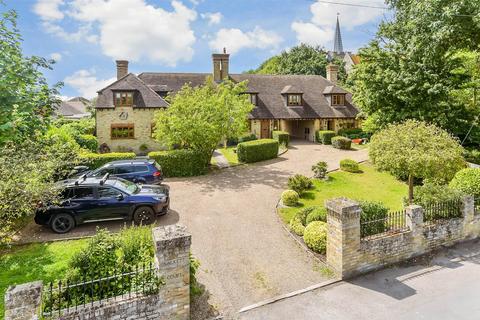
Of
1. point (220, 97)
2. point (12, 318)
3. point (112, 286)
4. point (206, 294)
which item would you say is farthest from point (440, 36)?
point (12, 318)

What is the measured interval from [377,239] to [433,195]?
406 centimetres

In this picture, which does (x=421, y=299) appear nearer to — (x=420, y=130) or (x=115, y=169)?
(x=420, y=130)

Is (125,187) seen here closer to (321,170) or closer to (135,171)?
(135,171)

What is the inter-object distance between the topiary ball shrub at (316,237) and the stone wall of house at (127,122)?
2154 centimetres

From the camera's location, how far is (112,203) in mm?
11461

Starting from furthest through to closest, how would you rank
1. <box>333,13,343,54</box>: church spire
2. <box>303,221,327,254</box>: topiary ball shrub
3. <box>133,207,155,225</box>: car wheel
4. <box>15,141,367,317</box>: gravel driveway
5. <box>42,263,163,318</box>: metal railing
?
<box>333,13,343,54</box>: church spire → <box>133,207,155,225</box>: car wheel → <box>303,221,327,254</box>: topiary ball shrub → <box>15,141,367,317</box>: gravel driveway → <box>42,263,163,318</box>: metal railing

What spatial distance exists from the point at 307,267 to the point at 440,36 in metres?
16.6

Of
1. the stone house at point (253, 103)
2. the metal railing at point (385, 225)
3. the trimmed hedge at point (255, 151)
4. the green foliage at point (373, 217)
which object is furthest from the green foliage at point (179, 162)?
the metal railing at point (385, 225)

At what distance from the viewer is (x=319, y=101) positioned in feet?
121

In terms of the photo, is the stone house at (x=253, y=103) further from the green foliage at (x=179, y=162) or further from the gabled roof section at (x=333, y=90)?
the green foliage at (x=179, y=162)

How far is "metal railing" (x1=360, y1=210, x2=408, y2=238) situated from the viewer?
9586 millimetres

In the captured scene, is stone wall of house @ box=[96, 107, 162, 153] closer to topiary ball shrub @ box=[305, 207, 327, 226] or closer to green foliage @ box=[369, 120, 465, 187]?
topiary ball shrub @ box=[305, 207, 327, 226]

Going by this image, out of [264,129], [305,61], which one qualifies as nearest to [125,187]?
[264,129]

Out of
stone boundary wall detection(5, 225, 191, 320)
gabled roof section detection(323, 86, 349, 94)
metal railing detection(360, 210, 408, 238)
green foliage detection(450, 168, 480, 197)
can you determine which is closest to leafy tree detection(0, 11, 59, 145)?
stone boundary wall detection(5, 225, 191, 320)
